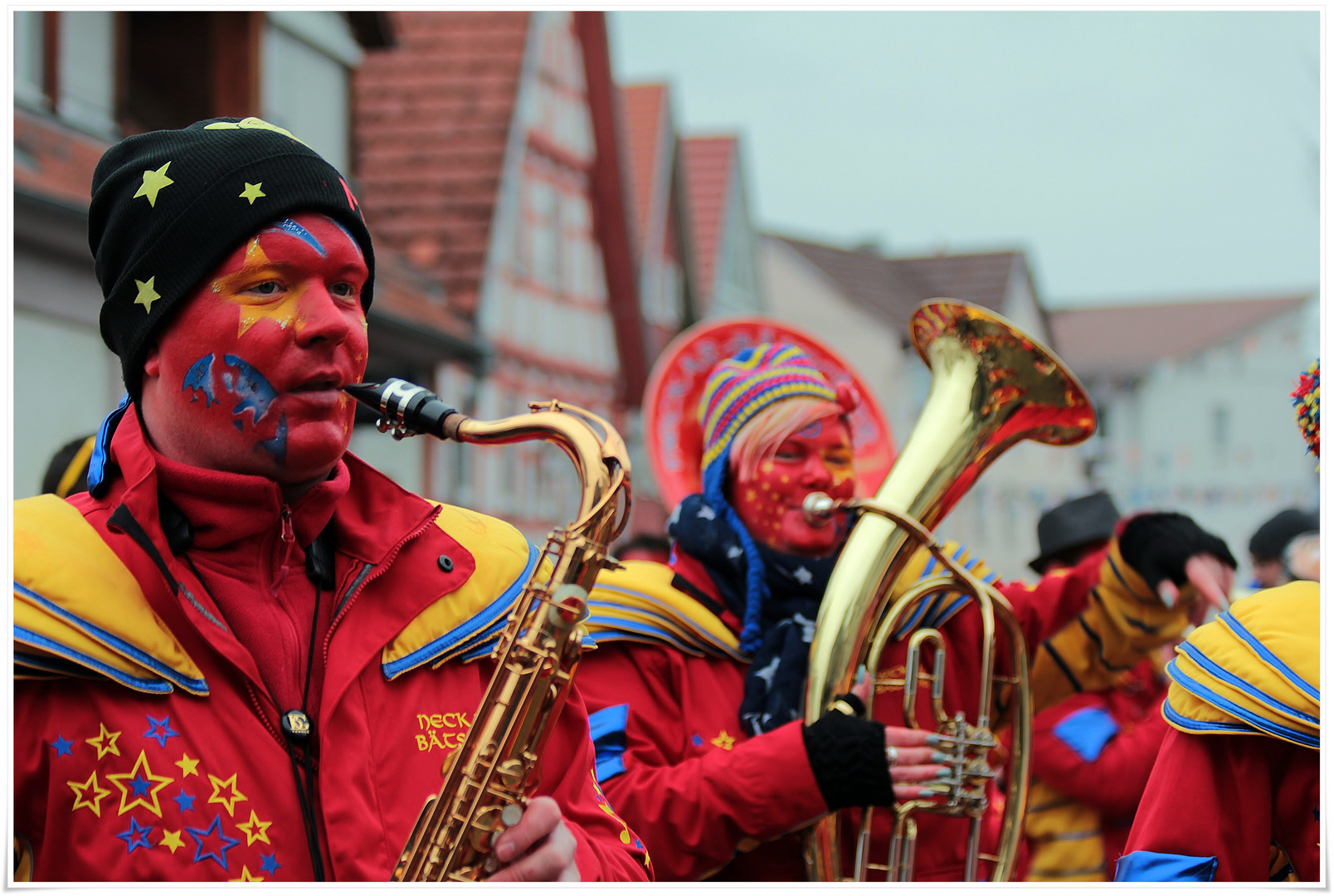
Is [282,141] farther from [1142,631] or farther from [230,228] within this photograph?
[1142,631]

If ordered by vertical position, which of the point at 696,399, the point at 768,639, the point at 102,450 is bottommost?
the point at 768,639

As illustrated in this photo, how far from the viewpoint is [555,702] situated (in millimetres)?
1982

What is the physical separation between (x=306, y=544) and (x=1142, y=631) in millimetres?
2435

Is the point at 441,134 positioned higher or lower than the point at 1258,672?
higher

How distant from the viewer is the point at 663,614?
327 centimetres

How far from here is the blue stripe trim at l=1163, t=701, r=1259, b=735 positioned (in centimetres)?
218

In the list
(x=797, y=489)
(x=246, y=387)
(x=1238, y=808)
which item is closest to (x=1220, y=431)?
(x=797, y=489)

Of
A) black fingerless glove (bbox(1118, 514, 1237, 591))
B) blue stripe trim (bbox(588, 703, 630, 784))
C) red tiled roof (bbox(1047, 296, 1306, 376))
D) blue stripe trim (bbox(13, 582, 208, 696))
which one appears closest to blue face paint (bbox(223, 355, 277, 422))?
blue stripe trim (bbox(13, 582, 208, 696))

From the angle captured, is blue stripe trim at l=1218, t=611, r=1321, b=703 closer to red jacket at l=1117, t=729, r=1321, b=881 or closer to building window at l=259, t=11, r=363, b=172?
red jacket at l=1117, t=729, r=1321, b=881

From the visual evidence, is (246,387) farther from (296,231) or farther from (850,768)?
(850,768)

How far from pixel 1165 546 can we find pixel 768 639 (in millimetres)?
984

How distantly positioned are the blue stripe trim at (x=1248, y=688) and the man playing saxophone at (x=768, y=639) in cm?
81

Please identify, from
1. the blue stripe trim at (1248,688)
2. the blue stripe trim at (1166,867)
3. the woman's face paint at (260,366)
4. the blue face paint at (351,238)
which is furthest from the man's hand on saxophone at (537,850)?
the blue stripe trim at (1248,688)

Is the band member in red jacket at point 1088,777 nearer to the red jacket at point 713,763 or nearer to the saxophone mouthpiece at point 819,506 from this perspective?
the red jacket at point 713,763
